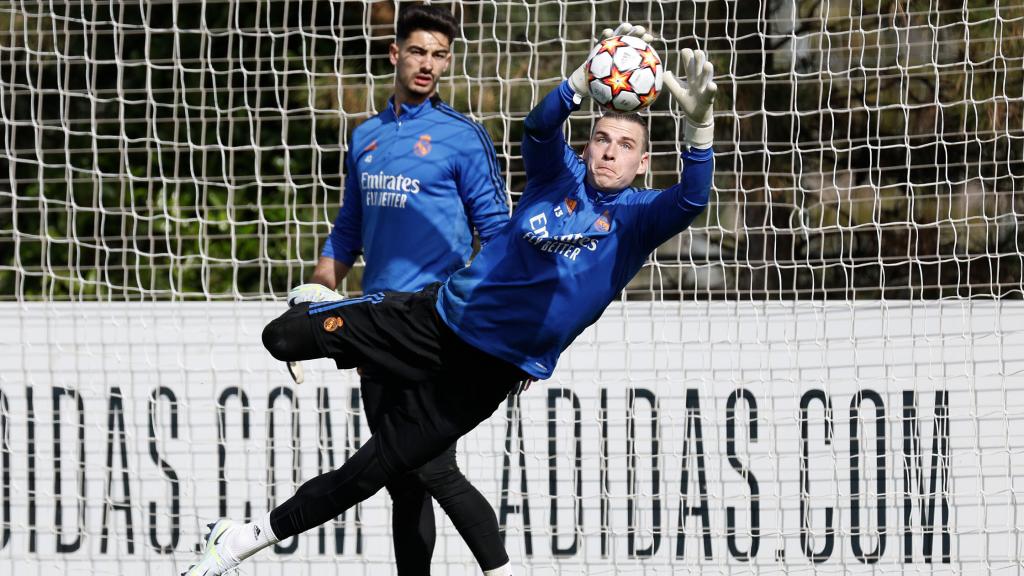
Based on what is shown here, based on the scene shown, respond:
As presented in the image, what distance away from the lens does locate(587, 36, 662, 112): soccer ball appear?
3.18 meters

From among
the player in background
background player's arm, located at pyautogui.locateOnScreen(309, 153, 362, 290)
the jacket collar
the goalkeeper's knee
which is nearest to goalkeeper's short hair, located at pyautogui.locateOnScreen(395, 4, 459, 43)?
the player in background

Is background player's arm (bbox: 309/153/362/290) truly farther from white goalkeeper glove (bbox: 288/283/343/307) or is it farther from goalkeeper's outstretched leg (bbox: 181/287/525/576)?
goalkeeper's outstretched leg (bbox: 181/287/525/576)

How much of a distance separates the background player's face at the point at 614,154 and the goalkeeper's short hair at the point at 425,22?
87 cm

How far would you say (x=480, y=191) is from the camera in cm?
412

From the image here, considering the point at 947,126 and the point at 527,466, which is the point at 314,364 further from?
the point at 947,126

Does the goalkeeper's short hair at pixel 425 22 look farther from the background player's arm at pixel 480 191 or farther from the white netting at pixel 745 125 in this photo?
the white netting at pixel 745 125

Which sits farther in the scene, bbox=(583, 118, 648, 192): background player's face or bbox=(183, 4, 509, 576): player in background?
bbox=(183, 4, 509, 576): player in background

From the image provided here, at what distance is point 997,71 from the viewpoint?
5.56 m

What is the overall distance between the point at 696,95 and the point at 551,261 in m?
0.66

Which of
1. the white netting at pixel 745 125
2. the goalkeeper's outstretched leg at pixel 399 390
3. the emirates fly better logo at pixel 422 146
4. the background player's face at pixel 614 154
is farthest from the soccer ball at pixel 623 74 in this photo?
the white netting at pixel 745 125

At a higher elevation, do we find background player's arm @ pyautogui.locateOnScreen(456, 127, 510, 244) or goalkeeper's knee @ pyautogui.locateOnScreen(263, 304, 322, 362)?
background player's arm @ pyautogui.locateOnScreen(456, 127, 510, 244)

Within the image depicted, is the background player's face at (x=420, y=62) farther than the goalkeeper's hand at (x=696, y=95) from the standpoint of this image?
Yes

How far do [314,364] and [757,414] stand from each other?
193 centimetres

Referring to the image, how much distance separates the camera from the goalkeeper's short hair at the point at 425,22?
13.5ft
